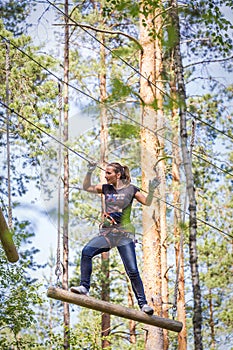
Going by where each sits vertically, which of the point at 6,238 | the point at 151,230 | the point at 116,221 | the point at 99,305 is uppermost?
the point at 151,230

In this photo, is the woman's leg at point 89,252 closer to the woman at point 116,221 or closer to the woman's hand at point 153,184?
the woman at point 116,221

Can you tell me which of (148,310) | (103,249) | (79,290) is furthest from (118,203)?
(148,310)

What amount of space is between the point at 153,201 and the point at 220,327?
13307 mm

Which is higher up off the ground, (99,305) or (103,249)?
(103,249)

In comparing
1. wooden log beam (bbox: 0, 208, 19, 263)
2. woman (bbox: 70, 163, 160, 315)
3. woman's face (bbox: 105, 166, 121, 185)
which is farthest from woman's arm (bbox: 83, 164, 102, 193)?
wooden log beam (bbox: 0, 208, 19, 263)

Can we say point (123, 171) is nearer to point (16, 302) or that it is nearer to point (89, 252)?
point (89, 252)

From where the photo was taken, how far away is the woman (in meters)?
7.05

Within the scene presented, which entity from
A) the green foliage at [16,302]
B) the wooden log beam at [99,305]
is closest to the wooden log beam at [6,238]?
the wooden log beam at [99,305]

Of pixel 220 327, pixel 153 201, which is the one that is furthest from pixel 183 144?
pixel 220 327

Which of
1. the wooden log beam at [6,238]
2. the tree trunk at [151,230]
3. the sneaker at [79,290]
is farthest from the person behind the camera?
the tree trunk at [151,230]

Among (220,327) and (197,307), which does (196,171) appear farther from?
(197,307)

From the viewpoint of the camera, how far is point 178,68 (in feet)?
27.5

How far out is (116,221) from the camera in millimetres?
7055

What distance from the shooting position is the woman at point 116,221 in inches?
278
